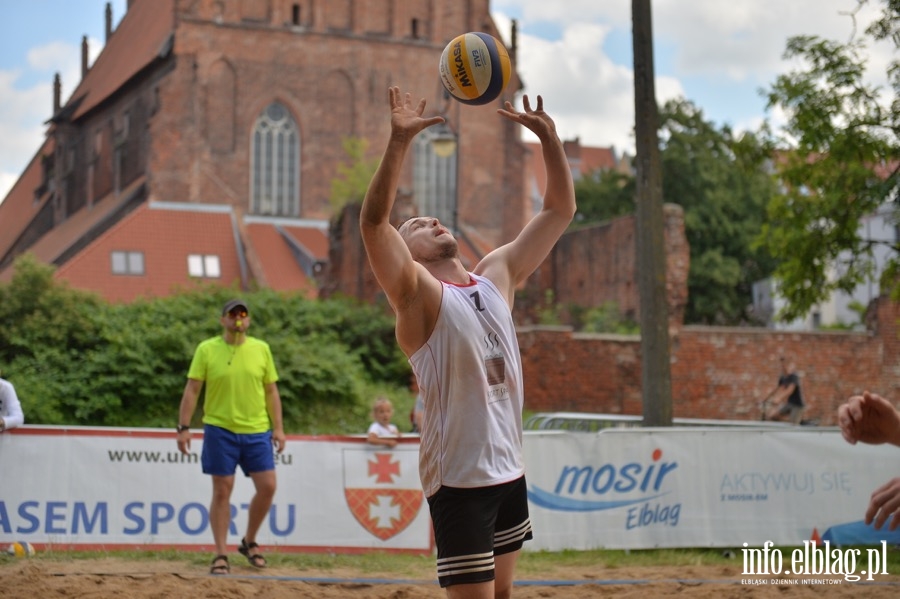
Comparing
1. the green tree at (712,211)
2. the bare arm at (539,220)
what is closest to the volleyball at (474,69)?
the bare arm at (539,220)

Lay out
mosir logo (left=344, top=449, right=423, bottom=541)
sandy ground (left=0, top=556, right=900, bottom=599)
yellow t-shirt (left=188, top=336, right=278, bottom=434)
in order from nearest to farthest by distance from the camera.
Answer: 1. sandy ground (left=0, top=556, right=900, bottom=599)
2. yellow t-shirt (left=188, top=336, right=278, bottom=434)
3. mosir logo (left=344, top=449, right=423, bottom=541)

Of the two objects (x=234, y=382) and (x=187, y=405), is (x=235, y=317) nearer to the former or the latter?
(x=234, y=382)

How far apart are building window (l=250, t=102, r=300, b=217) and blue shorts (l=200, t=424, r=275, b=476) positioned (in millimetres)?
47212

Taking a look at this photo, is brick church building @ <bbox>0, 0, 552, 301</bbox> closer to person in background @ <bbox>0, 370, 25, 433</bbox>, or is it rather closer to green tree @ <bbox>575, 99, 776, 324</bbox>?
green tree @ <bbox>575, 99, 776, 324</bbox>

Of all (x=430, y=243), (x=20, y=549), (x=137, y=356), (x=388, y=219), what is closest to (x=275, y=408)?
(x=20, y=549)

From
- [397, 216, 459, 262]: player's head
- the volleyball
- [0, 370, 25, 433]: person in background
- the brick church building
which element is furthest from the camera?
the brick church building

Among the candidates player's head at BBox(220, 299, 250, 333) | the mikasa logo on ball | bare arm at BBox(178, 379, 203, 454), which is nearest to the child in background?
bare arm at BBox(178, 379, 203, 454)

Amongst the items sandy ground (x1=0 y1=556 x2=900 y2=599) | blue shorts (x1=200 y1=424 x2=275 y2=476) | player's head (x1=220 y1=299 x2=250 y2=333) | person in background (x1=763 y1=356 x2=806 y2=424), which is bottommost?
sandy ground (x1=0 y1=556 x2=900 y2=599)

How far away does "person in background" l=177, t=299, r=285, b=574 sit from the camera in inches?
416

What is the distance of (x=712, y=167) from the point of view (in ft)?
167

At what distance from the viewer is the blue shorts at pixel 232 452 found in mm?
10531

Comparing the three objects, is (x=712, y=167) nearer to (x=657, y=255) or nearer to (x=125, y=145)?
(x=125, y=145)

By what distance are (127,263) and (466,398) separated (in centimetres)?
4174

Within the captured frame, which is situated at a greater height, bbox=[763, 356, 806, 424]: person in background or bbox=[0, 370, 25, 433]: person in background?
bbox=[0, 370, 25, 433]: person in background
